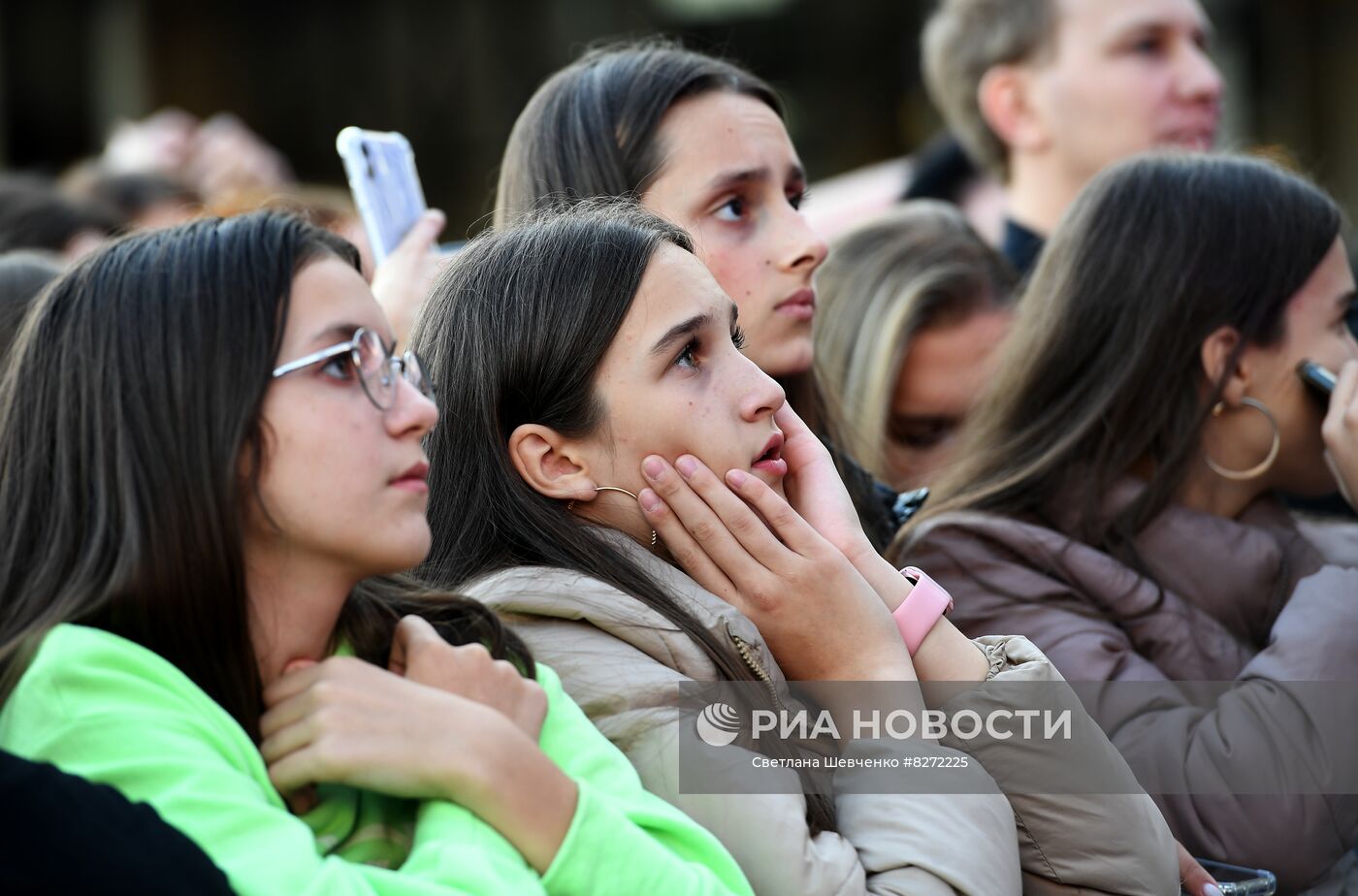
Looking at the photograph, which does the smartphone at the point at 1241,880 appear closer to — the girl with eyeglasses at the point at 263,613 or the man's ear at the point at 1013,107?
the girl with eyeglasses at the point at 263,613

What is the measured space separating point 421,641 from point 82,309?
514 millimetres

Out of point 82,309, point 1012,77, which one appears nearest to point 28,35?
point 1012,77

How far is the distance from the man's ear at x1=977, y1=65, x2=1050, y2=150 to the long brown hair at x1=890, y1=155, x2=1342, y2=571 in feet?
4.80

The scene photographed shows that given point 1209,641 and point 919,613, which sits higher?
point 919,613

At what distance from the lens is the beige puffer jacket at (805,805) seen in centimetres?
180

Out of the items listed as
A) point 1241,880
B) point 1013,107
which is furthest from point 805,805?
point 1013,107

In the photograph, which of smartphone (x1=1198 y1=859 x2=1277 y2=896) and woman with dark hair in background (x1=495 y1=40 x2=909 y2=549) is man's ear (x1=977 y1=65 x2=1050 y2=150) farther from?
smartphone (x1=1198 y1=859 x2=1277 y2=896)

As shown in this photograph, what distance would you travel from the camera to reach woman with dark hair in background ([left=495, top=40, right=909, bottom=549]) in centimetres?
275

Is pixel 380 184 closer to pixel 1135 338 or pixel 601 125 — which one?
pixel 601 125

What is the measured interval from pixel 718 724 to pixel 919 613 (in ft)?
1.35

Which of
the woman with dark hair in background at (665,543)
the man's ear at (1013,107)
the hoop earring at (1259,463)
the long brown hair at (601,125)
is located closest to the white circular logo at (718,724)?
the woman with dark hair in background at (665,543)

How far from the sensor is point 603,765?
173 cm

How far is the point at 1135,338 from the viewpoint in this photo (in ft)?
9.53

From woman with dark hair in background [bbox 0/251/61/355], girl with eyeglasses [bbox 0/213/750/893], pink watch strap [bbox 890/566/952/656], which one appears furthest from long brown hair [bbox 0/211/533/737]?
woman with dark hair in background [bbox 0/251/61/355]
